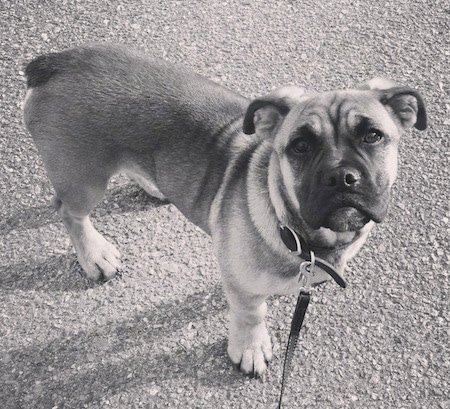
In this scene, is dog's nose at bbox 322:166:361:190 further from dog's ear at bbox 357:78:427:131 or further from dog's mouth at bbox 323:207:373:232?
dog's ear at bbox 357:78:427:131

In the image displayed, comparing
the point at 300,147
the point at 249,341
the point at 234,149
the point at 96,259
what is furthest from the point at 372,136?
the point at 96,259

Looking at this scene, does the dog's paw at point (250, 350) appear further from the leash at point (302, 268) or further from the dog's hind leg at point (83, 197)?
the dog's hind leg at point (83, 197)

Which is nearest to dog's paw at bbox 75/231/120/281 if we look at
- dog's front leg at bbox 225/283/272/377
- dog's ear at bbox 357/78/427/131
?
dog's front leg at bbox 225/283/272/377

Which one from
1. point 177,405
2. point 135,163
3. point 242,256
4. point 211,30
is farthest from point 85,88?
point 211,30

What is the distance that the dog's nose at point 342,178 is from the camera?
2.54 m

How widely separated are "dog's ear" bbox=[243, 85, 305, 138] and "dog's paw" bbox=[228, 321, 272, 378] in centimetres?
133

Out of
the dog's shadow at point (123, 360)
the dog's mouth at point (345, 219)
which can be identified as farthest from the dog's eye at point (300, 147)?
the dog's shadow at point (123, 360)

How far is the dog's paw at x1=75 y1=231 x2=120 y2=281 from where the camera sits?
13.3 ft

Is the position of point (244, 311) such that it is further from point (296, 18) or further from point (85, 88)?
point (296, 18)

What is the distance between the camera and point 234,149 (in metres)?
3.30

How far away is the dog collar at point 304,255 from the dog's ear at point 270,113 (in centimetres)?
54

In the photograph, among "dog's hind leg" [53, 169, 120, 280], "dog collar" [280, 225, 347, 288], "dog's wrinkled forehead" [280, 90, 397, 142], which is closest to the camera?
"dog's wrinkled forehead" [280, 90, 397, 142]

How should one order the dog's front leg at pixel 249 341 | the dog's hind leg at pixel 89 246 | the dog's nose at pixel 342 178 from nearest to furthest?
1. the dog's nose at pixel 342 178
2. the dog's front leg at pixel 249 341
3. the dog's hind leg at pixel 89 246

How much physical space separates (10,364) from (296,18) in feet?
13.0
